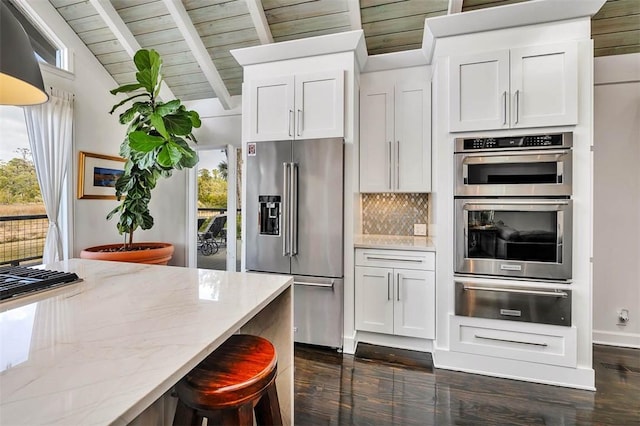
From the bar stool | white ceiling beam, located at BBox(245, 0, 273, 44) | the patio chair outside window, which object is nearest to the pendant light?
the bar stool

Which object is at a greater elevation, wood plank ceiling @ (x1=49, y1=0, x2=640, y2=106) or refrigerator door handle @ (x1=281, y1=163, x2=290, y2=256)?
wood plank ceiling @ (x1=49, y1=0, x2=640, y2=106)

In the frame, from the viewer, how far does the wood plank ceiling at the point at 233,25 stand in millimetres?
2631

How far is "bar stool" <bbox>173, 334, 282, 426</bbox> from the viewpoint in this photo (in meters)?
0.95

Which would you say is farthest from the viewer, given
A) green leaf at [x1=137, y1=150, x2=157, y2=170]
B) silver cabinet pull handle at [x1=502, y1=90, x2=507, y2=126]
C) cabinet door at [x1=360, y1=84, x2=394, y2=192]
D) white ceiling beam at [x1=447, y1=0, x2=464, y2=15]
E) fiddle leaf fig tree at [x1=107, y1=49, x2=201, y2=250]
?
green leaf at [x1=137, y1=150, x2=157, y2=170]

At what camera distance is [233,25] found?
3057 mm

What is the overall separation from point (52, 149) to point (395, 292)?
368 centimetres

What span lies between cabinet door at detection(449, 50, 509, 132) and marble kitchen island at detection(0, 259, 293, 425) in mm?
1897

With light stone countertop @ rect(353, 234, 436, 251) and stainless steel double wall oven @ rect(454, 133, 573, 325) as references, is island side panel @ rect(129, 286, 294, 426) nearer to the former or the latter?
light stone countertop @ rect(353, 234, 436, 251)

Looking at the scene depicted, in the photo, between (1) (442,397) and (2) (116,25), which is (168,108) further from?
(1) (442,397)

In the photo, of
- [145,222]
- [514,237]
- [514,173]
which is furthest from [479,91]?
[145,222]

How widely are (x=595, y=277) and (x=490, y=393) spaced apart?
1676 millimetres

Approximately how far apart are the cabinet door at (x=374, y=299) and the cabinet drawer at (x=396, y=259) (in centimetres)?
5

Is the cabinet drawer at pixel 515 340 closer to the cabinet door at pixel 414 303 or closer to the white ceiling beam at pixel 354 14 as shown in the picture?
the cabinet door at pixel 414 303

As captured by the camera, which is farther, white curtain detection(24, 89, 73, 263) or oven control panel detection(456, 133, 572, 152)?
white curtain detection(24, 89, 73, 263)
